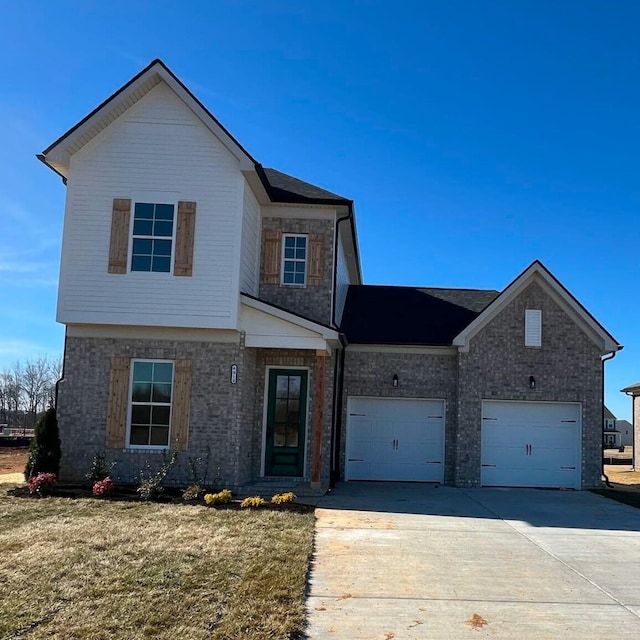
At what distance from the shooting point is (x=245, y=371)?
43.1ft

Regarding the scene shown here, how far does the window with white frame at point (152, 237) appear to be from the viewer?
41.6ft

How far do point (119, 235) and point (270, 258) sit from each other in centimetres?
357

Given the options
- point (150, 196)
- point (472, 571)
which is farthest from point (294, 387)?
point (472, 571)

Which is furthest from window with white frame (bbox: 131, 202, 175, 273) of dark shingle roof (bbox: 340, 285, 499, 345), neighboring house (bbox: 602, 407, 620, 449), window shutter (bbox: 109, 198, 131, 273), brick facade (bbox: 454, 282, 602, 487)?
neighboring house (bbox: 602, 407, 620, 449)

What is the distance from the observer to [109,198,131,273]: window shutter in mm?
12602

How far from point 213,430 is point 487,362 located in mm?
6908

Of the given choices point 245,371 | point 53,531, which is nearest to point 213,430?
point 245,371

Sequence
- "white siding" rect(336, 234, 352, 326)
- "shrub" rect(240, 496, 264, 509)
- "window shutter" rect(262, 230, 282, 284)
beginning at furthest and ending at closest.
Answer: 1. "white siding" rect(336, 234, 352, 326)
2. "window shutter" rect(262, 230, 282, 284)
3. "shrub" rect(240, 496, 264, 509)

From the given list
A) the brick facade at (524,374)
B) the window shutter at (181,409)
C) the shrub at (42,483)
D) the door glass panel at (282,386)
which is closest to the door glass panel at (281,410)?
the door glass panel at (282,386)

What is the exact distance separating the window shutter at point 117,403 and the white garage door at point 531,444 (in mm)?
8472

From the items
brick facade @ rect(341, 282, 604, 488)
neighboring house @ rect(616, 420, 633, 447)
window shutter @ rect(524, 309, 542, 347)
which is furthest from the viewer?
neighboring house @ rect(616, 420, 633, 447)

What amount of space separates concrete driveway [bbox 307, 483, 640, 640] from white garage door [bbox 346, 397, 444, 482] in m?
3.10

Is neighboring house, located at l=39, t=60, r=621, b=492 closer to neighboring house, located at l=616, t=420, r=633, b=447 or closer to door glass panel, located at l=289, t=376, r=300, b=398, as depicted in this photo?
door glass panel, located at l=289, t=376, r=300, b=398

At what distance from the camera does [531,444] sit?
50.6 feet
